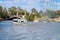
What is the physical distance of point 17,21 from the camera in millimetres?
2271

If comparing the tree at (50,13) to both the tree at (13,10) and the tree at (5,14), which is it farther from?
the tree at (5,14)

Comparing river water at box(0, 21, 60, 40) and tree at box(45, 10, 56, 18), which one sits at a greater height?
tree at box(45, 10, 56, 18)

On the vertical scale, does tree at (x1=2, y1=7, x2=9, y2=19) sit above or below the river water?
above

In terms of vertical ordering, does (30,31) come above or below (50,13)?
below

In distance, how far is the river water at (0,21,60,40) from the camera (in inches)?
87.4

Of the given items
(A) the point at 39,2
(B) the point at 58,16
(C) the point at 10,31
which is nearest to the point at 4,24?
(C) the point at 10,31

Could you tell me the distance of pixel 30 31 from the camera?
2.24 m

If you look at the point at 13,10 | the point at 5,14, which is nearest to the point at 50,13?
the point at 13,10

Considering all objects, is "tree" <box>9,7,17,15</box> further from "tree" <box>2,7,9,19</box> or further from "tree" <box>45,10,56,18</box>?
"tree" <box>45,10,56,18</box>

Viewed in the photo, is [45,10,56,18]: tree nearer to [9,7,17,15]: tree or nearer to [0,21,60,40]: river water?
[0,21,60,40]: river water

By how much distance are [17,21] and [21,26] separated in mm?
102

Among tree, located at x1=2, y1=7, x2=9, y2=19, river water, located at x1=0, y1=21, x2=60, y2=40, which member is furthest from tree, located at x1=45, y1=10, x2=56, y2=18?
tree, located at x1=2, y1=7, x2=9, y2=19

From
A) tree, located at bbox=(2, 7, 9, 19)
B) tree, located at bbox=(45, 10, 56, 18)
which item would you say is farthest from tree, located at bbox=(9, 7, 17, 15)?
tree, located at bbox=(45, 10, 56, 18)

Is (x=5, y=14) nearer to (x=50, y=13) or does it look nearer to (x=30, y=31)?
(x=30, y=31)
